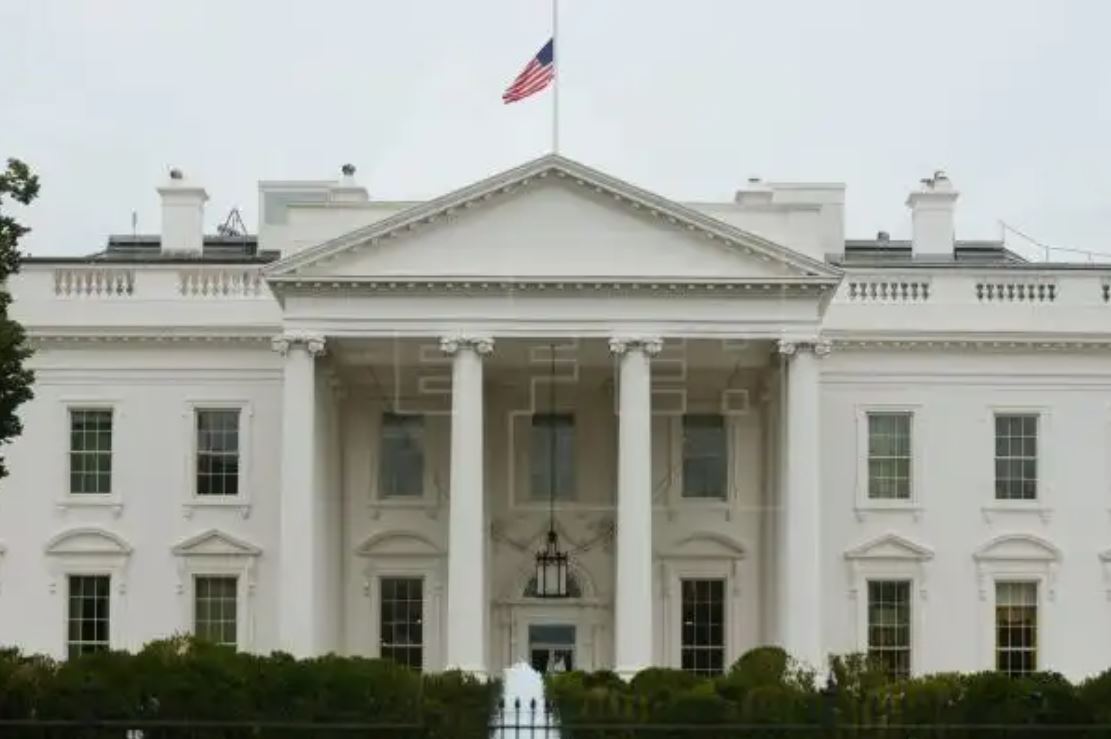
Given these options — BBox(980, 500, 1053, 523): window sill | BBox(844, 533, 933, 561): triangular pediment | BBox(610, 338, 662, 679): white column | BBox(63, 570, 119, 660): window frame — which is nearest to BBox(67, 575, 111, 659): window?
BBox(63, 570, 119, 660): window frame

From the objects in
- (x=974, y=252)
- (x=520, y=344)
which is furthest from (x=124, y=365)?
(x=974, y=252)

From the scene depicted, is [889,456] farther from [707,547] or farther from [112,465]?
[112,465]

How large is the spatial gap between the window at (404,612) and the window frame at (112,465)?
587 cm

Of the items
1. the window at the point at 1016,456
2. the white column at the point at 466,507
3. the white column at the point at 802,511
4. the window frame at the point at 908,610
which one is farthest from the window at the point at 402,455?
the window at the point at 1016,456

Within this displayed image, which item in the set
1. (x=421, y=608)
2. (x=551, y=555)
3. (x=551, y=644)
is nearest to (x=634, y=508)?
(x=551, y=555)

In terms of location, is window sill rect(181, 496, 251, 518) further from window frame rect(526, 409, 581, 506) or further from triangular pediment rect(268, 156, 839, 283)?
triangular pediment rect(268, 156, 839, 283)

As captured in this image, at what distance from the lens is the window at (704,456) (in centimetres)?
4609

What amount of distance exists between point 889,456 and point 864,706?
635 inches

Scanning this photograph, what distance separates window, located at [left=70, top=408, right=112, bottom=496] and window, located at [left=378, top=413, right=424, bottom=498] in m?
5.68

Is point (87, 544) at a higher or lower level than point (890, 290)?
lower

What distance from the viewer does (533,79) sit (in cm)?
4181

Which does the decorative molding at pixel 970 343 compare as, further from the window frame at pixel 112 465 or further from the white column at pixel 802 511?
the window frame at pixel 112 465

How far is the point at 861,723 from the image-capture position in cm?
2855

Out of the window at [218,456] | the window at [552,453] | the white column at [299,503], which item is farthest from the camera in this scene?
the window at [552,453]
